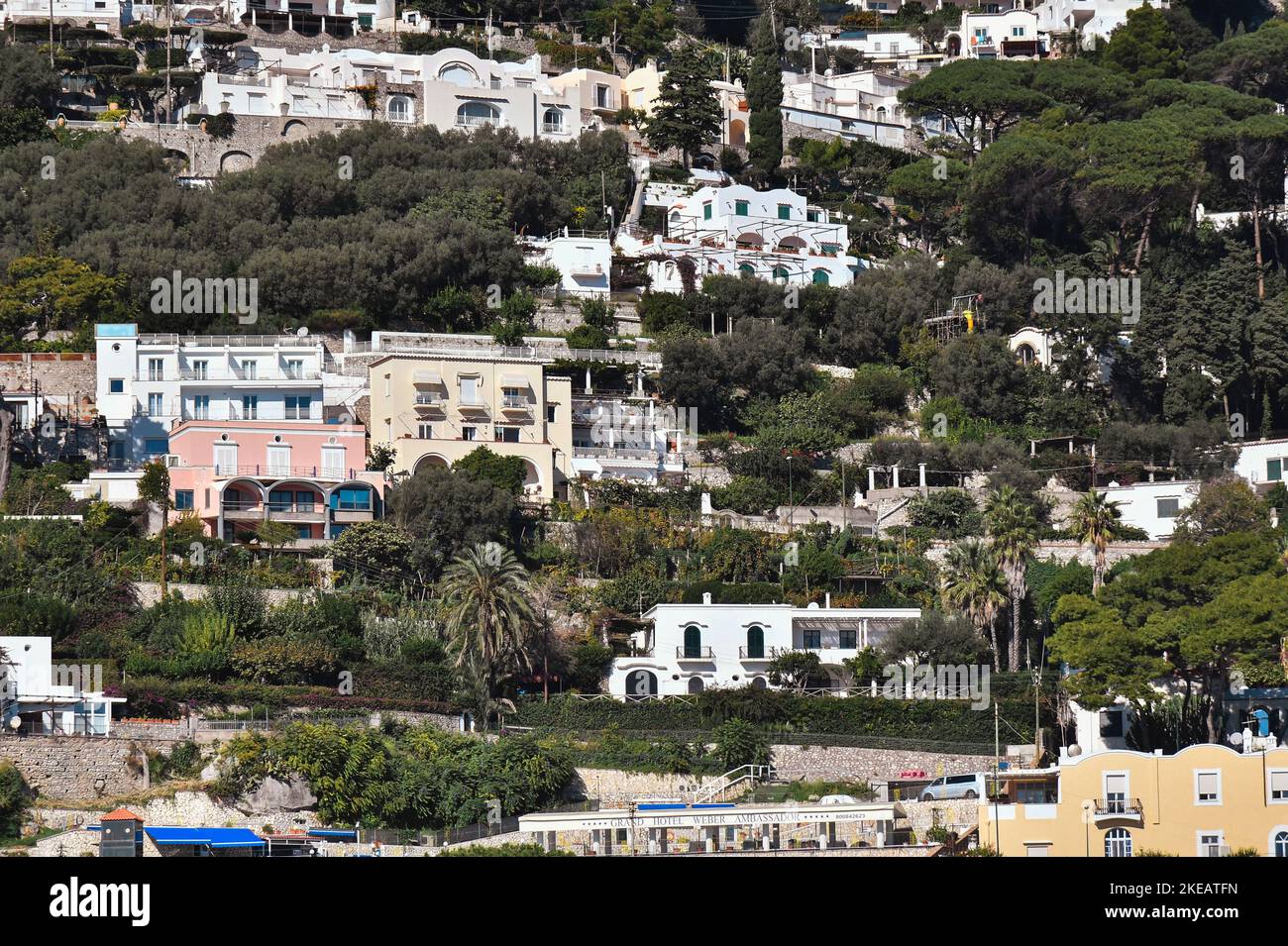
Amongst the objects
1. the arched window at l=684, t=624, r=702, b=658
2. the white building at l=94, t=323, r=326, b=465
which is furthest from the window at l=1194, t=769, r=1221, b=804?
the white building at l=94, t=323, r=326, b=465

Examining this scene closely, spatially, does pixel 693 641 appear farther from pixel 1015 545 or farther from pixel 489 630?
pixel 1015 545

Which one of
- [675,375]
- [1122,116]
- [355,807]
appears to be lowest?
[355,807]

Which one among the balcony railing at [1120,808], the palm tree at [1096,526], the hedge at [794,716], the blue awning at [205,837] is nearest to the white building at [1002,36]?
the palm tree at [1096,526]

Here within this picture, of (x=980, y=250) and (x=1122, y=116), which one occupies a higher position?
(x=1122, y=116)

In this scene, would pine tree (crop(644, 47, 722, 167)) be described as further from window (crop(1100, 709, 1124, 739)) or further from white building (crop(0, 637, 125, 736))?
white building (crop(0, 637, 125, 736))

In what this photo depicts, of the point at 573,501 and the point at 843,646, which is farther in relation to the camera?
the point at 573,501
